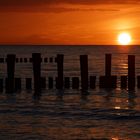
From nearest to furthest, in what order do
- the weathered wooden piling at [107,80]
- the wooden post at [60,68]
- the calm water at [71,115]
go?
the calm water at [71,115], the wooden post at [60,68], the weathered wooden piling at [107,80]

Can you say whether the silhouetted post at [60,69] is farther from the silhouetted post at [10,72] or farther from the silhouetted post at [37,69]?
the silhouetted post at [10,72]

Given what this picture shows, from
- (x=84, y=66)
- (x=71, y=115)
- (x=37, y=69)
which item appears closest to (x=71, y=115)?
(x=71, y=115)

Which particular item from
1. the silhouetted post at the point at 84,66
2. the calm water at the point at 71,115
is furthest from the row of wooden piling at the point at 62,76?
the calm water at the point at 71,115

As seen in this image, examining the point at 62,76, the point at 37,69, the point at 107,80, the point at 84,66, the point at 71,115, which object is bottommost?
the point at 71,115

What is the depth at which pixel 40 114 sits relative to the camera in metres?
24.0

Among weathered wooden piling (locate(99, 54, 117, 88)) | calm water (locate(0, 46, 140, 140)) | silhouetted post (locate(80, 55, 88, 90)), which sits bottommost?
calm water (locate(0, 46, 140, 140))

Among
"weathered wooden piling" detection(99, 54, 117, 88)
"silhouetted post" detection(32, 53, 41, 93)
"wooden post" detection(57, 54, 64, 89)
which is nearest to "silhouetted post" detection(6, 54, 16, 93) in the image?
"silhouetted post" detection(32, 53, 41, 93)

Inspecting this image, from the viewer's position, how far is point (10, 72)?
3048cm

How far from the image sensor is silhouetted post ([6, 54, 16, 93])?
3015 centimetres

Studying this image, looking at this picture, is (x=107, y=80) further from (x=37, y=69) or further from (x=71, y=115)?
(x=71, y=115)

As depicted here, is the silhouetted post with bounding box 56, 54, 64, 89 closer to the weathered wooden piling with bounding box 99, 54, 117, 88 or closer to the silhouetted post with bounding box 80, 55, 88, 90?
the silhouetted post with bounding box 80, 55, 88, 90

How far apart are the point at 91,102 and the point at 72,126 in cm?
858

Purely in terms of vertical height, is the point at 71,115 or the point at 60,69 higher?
the point at 60,69

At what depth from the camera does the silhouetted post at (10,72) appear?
1187 inches
